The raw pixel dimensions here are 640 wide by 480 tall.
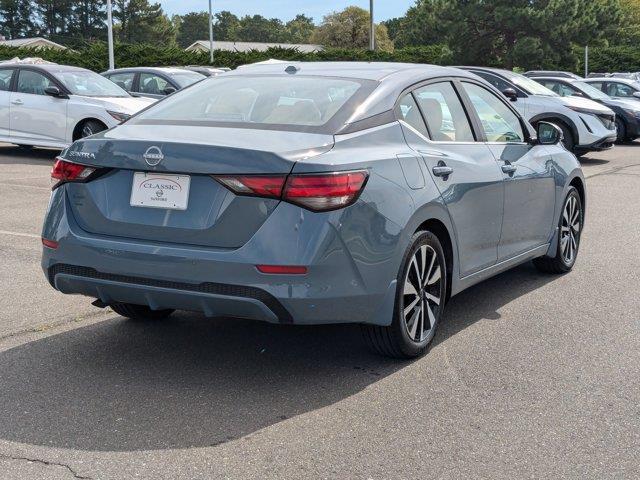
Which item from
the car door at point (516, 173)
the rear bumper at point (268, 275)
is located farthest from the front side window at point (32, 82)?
the rear bumper at point (268, 275)

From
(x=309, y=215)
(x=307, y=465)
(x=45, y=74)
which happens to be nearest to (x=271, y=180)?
(x=309, y=215)

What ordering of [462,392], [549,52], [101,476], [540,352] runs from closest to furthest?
1. [101,476]
2. [462,392]
3. [540,352]
4. [549,52]

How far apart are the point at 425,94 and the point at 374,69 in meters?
0.33

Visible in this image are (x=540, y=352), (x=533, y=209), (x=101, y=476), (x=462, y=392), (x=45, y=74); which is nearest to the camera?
(x=101, y=476)

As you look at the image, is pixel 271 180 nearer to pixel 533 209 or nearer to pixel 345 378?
pixel 345 378

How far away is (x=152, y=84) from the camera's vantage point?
61.6ft

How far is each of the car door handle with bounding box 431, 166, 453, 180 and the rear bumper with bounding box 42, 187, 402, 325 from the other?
0.60 metres

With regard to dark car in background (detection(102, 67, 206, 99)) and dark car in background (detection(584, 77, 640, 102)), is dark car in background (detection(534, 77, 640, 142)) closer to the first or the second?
dark car in background (detection(584, 77, 640, 102))

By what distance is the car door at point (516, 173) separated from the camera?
19.8 ft

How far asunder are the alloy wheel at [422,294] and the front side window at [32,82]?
40.3ft

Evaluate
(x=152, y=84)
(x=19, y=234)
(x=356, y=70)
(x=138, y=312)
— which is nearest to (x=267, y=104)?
(x=356, y=70)

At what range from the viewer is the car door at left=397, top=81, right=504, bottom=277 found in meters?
5.18

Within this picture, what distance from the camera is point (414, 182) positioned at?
4.85m

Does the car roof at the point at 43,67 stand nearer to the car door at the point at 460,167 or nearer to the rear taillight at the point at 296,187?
the car door at the point at 460,167
